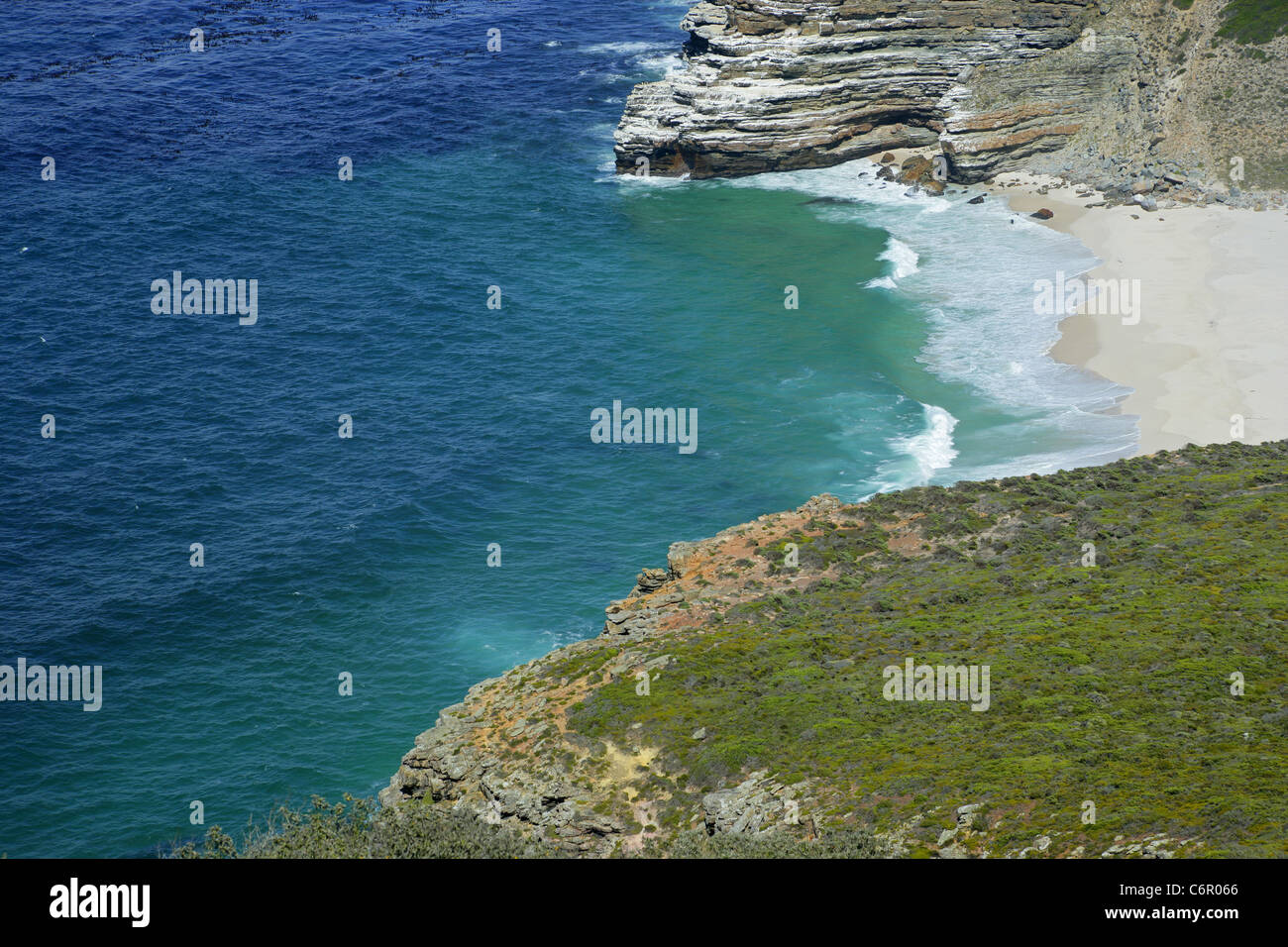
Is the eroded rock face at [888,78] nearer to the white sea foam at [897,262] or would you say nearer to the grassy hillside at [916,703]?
the white sea foam at [897,262]

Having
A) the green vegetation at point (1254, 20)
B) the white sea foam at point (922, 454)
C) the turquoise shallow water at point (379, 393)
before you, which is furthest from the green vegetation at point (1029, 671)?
the green vegetation at point (1254, 20)

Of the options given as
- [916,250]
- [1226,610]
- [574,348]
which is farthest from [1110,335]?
[1226,610]

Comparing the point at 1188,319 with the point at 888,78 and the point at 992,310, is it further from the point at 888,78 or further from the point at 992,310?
the point at 888,78

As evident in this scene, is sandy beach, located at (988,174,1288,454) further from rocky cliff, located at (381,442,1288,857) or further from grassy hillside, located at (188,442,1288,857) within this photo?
grassy hillside, located at (188,442,1288,857)

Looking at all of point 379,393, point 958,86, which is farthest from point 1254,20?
point 379,393

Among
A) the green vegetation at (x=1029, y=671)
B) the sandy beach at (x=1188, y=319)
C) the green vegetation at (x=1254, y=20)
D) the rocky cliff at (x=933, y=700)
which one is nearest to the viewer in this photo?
the green vegetation at (x=1029, y=671)

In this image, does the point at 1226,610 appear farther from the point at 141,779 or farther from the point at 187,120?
the point at 187,120
